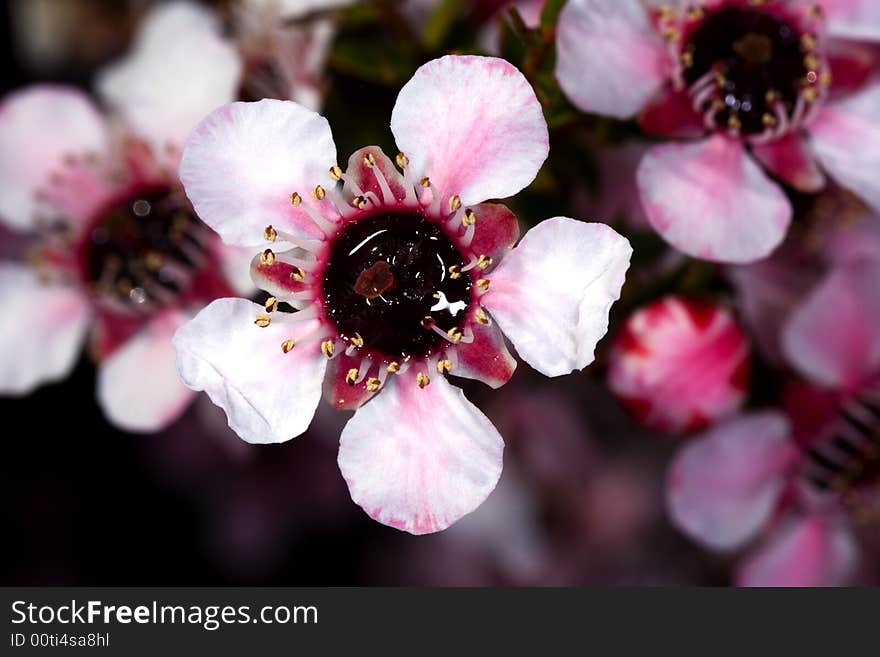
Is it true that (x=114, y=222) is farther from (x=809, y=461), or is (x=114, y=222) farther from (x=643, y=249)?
(x=809, y=461)

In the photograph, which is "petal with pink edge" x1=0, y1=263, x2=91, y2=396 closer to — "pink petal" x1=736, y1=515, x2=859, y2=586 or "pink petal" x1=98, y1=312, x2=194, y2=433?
"pink petal" x1=98, y1=312, x2=194, y2=433

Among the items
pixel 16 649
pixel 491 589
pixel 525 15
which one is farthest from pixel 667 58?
pixel 16 649

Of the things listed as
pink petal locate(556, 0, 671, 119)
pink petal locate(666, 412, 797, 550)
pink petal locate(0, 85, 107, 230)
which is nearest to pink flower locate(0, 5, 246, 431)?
pink petal locate(0, 85, 107, 230)

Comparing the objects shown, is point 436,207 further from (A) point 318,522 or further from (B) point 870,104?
(A) point 318,522

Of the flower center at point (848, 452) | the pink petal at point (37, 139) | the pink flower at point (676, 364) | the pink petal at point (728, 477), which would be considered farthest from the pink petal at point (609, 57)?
the pink petal at point (37, 139)

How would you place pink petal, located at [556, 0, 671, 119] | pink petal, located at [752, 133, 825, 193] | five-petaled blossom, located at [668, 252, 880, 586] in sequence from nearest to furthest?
pink petal, located at [556, 0, 671, 119] < pink petal, located at [752, 133, 825, 193] < five-petaled blossom, located at [668, 252, 880, 586]

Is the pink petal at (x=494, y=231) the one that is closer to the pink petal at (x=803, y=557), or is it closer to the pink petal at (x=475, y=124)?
the pink petal at (x=475, y=124)

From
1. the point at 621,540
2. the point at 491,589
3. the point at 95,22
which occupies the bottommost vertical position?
the point at 621,540
